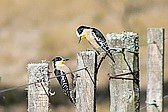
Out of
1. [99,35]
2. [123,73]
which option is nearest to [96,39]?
[99,35]

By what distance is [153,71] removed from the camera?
8.76ft

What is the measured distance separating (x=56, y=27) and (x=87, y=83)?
297 centimetres

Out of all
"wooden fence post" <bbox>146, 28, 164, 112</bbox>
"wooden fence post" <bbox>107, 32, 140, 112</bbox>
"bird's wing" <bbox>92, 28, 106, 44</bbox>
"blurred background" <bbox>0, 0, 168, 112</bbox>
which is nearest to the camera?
"wooden fence post" <bbox>107, 32, 140, 112</bbox>

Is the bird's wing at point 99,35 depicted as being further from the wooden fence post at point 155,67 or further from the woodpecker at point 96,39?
the wooden fence post at point 155,67

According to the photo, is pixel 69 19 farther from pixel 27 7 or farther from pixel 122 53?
pixel 122 53

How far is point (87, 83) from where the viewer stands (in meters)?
1.78

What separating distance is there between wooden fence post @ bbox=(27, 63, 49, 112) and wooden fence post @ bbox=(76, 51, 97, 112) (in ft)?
0.33

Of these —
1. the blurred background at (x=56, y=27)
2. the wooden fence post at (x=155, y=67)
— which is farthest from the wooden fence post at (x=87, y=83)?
the blurred background at (x=56, y=27)

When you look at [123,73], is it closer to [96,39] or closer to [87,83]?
[87,83]

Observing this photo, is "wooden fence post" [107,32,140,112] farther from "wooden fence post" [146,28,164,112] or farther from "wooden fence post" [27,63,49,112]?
"wooden fence post" [146,28,164,112]

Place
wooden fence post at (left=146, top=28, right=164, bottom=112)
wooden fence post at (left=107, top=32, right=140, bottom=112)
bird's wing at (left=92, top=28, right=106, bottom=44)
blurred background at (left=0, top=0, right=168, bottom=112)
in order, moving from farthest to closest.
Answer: blurred background at (left=0, top=0, right=168, bottom=112) < wooden fence post at (left=146, top=28, right=164, bottom=112) < bird's wing at (left=92, top=28, right=106, bottom=44) < wooden fence post at (left=107, top=32, right=140, bottom=112)

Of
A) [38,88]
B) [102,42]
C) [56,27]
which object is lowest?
[38,88]

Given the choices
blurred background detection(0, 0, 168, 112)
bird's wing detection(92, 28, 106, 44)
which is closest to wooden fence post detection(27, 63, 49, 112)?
bird's wing detection(92, 28, 106, 44)

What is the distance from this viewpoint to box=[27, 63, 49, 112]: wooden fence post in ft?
5.80
